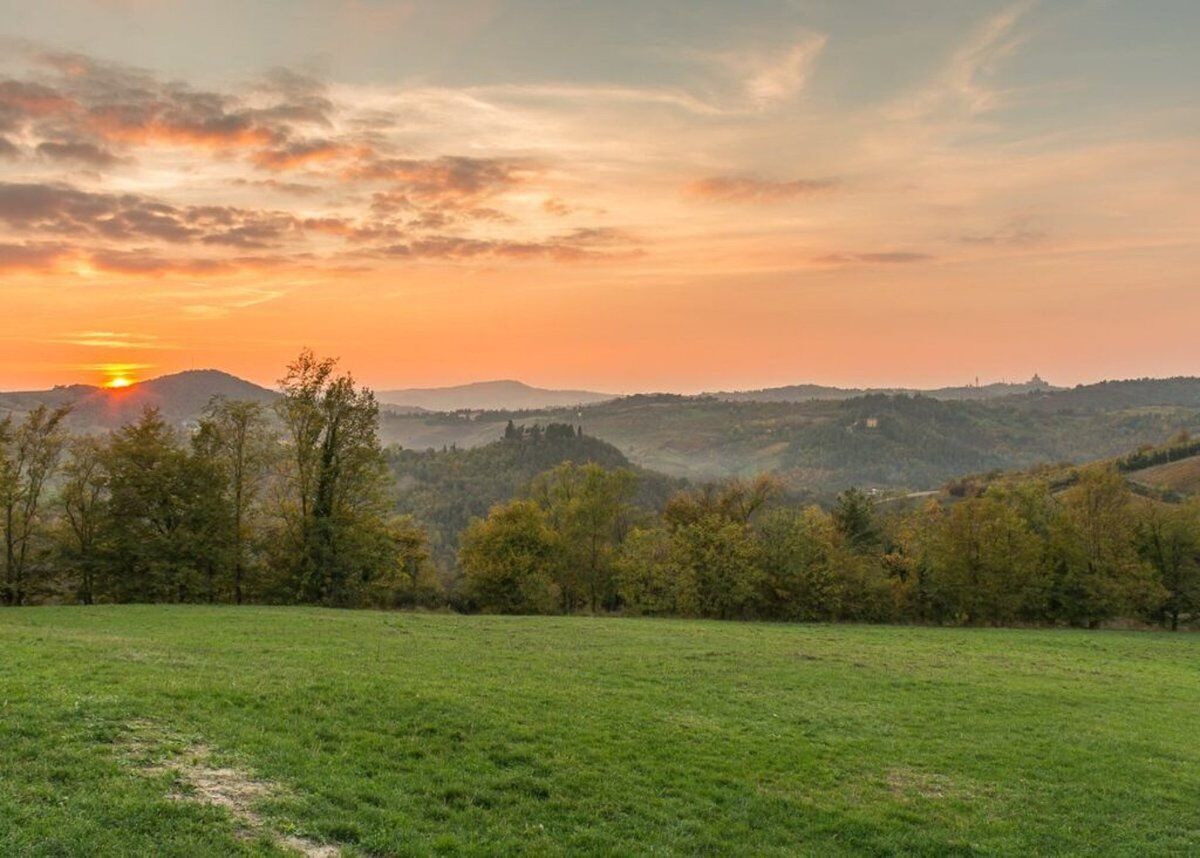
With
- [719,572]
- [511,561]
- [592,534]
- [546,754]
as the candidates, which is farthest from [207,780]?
[592,534]

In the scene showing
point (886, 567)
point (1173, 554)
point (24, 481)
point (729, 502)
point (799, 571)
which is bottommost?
point (886, 567)

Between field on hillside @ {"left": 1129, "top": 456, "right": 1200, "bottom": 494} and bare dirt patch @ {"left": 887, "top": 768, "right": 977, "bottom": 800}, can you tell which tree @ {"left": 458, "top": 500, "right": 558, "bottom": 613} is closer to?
bare dirt patch @ {"left": 887, "top": 768, "right": 977, "bottom": 800}

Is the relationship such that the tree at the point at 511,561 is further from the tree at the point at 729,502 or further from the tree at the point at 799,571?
the tree at the point at 799,571

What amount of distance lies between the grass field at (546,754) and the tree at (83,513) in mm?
23051

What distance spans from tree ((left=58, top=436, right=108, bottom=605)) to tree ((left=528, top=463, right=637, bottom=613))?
3907 cm

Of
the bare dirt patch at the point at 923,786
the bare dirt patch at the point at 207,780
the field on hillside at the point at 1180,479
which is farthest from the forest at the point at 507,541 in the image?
the field on hillside at the point at 1180,479

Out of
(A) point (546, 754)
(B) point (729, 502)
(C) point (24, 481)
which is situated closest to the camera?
(A) point (546, 754)

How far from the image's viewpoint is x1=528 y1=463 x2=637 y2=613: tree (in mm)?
72125

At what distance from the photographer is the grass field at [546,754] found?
13.0 m

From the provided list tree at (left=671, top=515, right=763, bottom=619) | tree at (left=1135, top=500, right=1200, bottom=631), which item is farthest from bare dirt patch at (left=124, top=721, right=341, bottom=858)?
tree at (left=1135, top=500, right=1200, bottom=631)

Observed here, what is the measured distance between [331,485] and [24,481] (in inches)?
851

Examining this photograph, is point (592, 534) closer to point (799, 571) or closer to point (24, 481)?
point (799, 571)

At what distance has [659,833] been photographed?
46.9 ft

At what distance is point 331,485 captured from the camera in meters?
57.2
